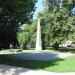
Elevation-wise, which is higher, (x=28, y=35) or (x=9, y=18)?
(x=9, y=18)

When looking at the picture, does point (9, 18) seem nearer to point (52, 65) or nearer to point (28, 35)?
point (52, 65)

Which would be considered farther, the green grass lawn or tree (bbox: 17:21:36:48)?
tree (bbox: 17:21:36:48)

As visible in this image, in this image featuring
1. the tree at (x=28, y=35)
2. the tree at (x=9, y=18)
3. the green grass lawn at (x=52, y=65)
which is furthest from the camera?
the tree at (x=28, y=35)

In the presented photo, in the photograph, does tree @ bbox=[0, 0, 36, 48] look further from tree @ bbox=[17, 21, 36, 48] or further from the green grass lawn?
tree @ bbox=[17, 21, 36, 48]

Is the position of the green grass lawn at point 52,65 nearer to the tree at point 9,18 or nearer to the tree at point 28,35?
the tree at point 9,18

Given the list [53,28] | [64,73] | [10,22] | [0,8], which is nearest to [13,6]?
[0,8]

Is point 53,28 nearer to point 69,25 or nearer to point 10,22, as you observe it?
point 69,25

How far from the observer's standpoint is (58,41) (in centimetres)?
3603

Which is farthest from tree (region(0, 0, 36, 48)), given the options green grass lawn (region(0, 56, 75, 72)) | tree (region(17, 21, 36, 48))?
tree (region(17, 21, 36, 48))

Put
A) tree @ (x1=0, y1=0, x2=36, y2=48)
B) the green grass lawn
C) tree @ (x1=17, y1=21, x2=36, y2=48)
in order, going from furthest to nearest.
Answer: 1. tree @ (x1=17, y1=21, x2=36, y2=48)
2. tree @ (x1=0, y1=0, x2=36, y2=48)
3. the green grass lawn

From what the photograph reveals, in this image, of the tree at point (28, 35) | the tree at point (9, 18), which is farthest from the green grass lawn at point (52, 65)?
the tree at point (28, 35)

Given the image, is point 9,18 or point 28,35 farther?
point 28,35

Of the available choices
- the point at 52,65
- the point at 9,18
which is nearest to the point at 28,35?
the point at 9,18

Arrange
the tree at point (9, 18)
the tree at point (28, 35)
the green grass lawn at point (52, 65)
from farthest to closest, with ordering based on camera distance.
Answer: the tree at point (28, 35) → the tree at point (9, 18) → the green grass lawn at point (52, 65)
